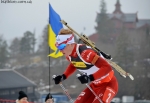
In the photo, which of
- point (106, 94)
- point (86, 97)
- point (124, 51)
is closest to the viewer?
point (106, 94)

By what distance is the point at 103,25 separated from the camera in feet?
69.8

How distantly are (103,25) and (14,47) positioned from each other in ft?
11.8

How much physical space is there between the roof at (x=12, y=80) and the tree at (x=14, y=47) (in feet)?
5.49

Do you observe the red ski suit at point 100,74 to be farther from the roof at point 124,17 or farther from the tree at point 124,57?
the roof at point 124,17

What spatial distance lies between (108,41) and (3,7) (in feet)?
13.8

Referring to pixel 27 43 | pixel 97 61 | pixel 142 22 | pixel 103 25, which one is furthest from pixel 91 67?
pixel 142 22

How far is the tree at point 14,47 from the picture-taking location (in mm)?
20812

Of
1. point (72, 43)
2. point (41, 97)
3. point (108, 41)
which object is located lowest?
point (41, 97)

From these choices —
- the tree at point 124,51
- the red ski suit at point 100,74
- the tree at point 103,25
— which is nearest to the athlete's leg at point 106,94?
the red ski suit at point 100,74

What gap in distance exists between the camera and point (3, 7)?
20.6 metres

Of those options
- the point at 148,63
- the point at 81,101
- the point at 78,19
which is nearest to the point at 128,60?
the point at 148,63

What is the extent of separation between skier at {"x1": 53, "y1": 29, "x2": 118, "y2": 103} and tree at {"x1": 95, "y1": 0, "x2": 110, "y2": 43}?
15.0m

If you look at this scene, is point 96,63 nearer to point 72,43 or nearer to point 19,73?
point 72,43

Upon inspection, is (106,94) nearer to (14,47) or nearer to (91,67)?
(91,67)
